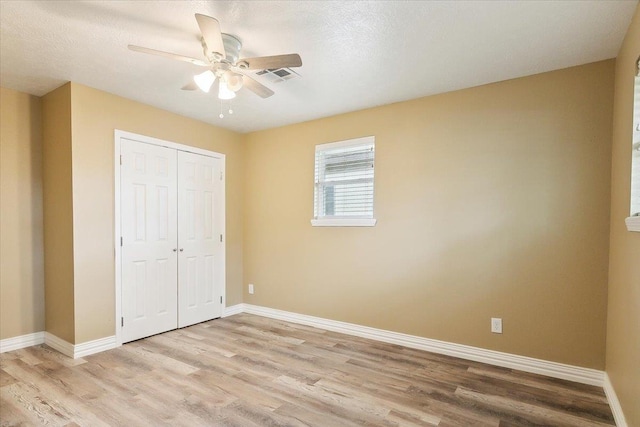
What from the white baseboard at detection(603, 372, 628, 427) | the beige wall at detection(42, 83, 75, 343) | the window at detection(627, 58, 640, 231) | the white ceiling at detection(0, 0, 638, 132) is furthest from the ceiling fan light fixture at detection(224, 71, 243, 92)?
the white baseboard at detection(603, 372, 628, 427)

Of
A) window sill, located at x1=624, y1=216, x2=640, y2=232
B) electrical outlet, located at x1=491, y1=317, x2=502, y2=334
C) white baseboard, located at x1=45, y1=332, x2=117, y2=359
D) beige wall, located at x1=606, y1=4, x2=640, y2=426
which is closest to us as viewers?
window sill, located at x1=624, y1=216, x2=640, y2=232

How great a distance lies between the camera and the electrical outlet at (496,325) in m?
2.84

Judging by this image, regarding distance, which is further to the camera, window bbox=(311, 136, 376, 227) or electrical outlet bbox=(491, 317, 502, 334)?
window bbox=(311, 136, 376, 227)

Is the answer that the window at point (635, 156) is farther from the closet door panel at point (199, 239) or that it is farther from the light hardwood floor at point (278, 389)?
the closet door panel at point (199, 239)

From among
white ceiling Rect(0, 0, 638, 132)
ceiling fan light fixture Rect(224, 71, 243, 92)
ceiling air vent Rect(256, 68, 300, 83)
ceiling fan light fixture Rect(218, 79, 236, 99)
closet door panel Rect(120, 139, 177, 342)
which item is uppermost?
white ceiling Rect(0, 0, 638, 132)

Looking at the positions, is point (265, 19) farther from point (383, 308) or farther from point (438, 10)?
point (383, 308)

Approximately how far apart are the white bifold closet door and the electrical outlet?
126 inches

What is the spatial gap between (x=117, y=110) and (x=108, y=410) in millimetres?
2701

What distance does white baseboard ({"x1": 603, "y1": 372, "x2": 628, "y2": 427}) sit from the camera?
195cm

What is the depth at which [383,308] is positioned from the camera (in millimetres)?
3443

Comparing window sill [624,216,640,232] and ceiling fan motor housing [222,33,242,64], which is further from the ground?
ceiling fan motor housing [222,33,242,64]

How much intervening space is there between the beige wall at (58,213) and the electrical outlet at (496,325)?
379 centimetres

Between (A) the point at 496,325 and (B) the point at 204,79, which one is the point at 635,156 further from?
(B) the point at 204,79

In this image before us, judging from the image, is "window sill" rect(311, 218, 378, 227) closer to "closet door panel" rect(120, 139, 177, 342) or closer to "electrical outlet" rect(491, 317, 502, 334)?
"electrical outlet" rect(491, 317, 502, 334)
